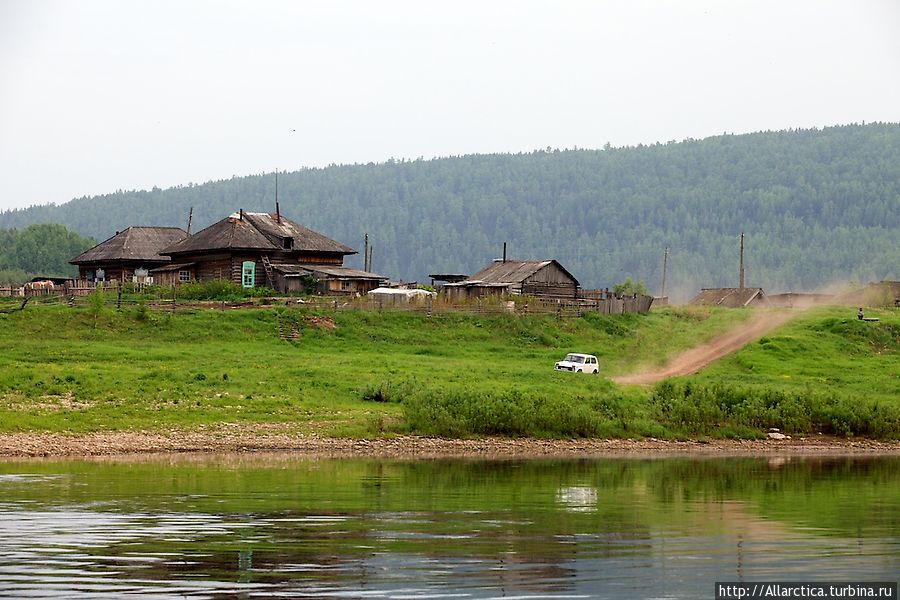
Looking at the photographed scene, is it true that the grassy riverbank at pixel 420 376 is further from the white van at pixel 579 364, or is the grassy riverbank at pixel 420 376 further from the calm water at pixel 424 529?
the calm water at pixel 424 529

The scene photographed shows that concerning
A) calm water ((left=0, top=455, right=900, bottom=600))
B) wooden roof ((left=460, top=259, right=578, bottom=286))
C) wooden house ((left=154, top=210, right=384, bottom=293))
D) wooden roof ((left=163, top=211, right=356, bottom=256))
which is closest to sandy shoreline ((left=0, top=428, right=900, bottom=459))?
calm water ((left=0, top=455, right=900, bottom=600))

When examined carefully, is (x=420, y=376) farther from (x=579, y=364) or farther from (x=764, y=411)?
(x=764, y=411)

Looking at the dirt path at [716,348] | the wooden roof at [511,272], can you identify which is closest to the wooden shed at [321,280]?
the wooden roof at [511,272]

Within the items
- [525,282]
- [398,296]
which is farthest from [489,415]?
[525,282]

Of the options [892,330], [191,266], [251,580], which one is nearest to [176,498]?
[251,580]

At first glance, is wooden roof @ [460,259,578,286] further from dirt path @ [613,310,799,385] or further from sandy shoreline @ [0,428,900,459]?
sandy shoreline @ [0,428,900,459]

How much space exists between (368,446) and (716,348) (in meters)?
34.9

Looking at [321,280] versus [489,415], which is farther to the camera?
[321,280]

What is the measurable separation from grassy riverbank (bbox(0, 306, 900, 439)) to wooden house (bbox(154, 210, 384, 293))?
54.5ft

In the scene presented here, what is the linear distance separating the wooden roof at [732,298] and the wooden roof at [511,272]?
2397cm

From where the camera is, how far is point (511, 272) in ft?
345

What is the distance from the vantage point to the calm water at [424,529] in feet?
71.7

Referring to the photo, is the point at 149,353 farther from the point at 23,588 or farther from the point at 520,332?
the point at 23,588

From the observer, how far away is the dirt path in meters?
67.2
